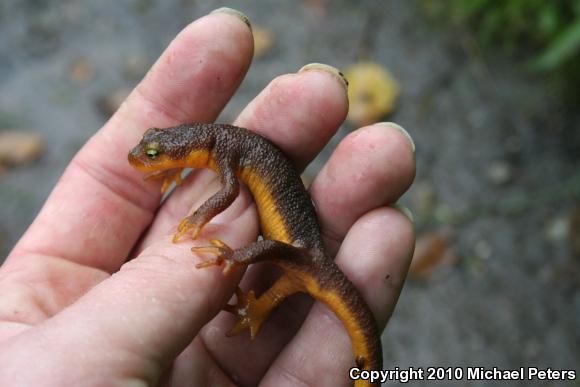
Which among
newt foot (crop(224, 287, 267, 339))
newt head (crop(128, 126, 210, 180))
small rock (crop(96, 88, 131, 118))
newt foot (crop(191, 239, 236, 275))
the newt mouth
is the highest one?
newt head (crop(128, 126, 210, 180))

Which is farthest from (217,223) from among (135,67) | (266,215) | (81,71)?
(81,71)

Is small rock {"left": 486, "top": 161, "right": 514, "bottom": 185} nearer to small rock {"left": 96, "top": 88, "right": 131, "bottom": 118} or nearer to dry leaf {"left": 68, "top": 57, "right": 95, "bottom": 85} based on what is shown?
small rock {"left": 96, "top": 88, "right": 131, "bottom": 118}

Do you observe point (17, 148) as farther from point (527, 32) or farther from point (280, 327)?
point (527, 32)

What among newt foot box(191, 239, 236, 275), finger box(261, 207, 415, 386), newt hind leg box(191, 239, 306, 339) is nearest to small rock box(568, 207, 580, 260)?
finger box(261, 207, 415, 386)

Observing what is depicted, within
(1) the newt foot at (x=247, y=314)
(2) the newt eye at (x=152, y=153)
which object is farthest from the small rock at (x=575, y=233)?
(2) the newt eye at (x=152, y=153)

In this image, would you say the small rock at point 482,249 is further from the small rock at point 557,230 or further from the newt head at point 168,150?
the newt head at point 168,150
